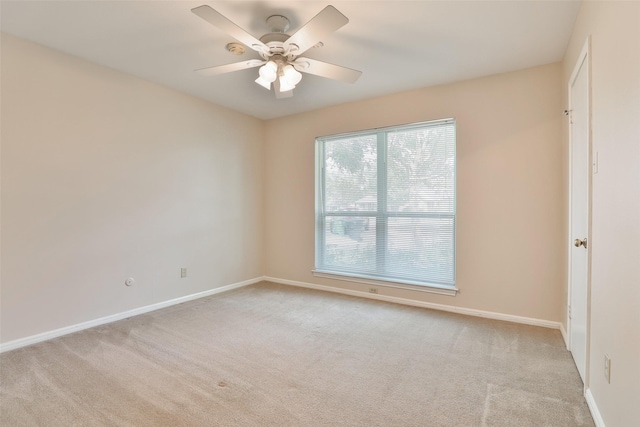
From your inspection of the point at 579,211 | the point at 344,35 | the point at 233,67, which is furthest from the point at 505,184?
the point at 233,67

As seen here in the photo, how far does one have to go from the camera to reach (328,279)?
436cm

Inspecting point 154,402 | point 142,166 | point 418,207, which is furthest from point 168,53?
point 418,207

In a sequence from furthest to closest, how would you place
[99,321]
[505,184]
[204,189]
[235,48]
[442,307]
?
1. [204,189]
2. [442,307]
3. [505,184]
4. [99,321]
5. [235,48]

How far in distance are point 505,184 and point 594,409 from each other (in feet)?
6.77

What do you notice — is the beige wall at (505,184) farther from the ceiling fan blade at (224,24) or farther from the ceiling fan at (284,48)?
the ceiling fan blade at (224,24)

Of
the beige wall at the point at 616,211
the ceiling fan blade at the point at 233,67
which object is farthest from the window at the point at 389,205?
the ceiling fan blade at the point at 233,67

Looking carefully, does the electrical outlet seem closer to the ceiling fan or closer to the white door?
the white door

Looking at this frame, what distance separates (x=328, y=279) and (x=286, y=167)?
180 centimetres

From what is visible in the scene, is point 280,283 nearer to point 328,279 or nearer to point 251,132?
point 328,279

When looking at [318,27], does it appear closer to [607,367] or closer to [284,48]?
[284,48]

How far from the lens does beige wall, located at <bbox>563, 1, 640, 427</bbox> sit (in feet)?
4.05

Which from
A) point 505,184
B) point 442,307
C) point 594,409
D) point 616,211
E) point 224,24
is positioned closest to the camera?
point 616,211

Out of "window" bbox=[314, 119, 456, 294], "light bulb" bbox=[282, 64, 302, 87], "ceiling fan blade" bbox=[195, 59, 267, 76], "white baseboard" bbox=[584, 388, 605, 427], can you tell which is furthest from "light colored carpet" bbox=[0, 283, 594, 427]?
"ceiling fan blade" bbox=[195, 59, 267, 76]

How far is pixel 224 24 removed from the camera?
1876 mm
